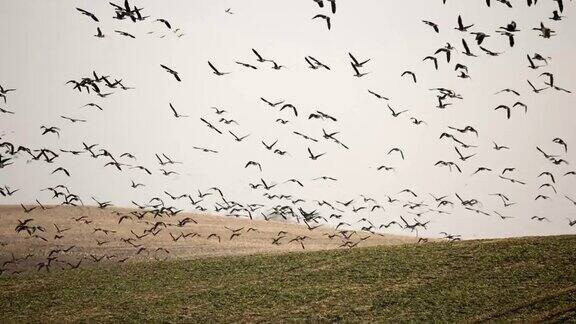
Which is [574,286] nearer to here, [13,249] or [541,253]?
[541,253]

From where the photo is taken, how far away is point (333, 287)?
3014cm

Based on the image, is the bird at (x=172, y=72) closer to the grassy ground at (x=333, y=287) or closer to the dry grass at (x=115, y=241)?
the grassy ground at (x=333, y=287)

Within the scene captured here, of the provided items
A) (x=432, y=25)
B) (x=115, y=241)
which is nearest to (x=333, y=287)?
(x=432, y=25)

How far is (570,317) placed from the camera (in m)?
22.1

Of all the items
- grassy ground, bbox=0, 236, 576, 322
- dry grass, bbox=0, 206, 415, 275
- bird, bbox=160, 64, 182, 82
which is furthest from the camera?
dry grass, bbox=0, 206, 415, 275

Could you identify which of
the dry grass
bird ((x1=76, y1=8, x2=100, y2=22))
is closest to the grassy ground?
the dry grass

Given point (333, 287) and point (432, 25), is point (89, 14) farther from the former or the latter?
point (333, 287)

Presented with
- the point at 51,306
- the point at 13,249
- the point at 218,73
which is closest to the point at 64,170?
the point at 51,306

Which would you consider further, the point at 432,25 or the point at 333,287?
the point at 333,287

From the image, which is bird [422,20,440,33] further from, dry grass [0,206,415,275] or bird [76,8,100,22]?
dry grass [0,206,415,275]

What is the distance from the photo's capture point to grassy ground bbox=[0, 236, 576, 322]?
26.1 metres

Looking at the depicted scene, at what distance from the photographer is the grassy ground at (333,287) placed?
→ 26.1m

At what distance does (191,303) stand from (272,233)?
4704 cm

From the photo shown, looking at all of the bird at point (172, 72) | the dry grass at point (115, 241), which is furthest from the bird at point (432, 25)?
the dry grass at point (115, 241)
